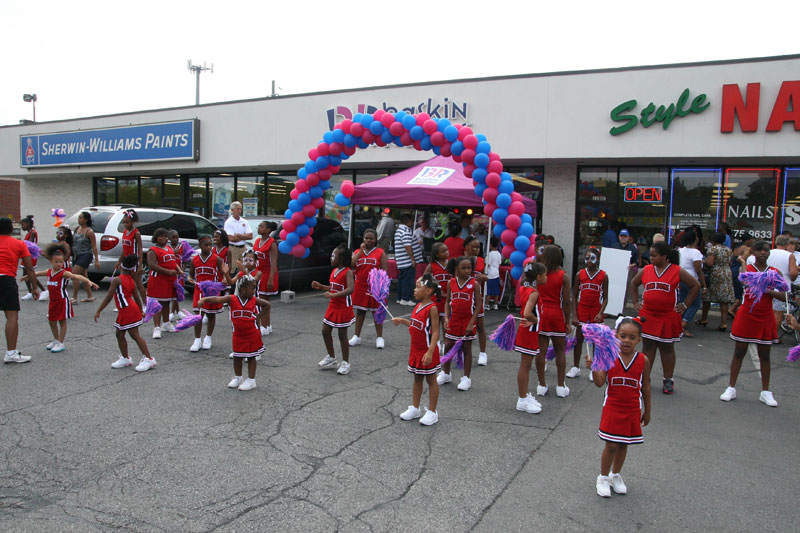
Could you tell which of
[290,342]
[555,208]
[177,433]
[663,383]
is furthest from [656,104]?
[177,433]

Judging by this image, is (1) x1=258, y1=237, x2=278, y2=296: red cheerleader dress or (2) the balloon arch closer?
(1) x1=258, y1=237, x2=278, y2=296: red cheerleader dress

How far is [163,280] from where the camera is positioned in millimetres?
8141

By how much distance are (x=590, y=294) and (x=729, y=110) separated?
7638 mm

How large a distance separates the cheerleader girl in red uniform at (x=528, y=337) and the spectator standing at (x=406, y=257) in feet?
18.1

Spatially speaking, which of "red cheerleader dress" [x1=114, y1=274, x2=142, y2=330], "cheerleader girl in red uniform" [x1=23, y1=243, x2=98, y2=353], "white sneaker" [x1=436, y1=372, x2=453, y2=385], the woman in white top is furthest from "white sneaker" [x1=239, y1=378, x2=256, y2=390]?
the woman in white top

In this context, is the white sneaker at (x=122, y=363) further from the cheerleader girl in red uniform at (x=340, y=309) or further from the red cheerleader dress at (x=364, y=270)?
the red cheerleader dress at (x=364, y=270)

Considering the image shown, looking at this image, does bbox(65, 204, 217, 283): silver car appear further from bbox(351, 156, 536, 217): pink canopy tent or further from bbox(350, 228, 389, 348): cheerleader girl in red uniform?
bbox(350, 228, 389, 348): cheerleader girl in red uniform

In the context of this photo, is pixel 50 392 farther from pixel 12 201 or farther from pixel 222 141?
pixel 12 201

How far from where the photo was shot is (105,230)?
11758 millimetres

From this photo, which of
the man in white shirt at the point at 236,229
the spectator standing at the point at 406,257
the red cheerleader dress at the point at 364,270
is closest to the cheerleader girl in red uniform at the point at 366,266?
the red cheerleader dress at the point at 364,270

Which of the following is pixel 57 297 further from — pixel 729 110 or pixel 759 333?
pixel 729 110

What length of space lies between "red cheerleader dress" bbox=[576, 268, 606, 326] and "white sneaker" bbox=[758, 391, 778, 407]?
1813mm

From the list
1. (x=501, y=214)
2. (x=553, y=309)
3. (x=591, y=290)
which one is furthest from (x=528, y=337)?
(x=501, y=214)

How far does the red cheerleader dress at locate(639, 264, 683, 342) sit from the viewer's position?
5.86 meters
